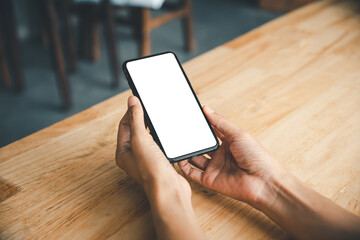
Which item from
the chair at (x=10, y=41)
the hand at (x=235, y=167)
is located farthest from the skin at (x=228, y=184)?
the chair at (x=10, y=41)

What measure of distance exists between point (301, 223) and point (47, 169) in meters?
0.43

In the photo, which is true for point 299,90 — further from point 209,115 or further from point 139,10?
point 139,10

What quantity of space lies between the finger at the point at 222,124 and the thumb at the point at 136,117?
0.43 ft

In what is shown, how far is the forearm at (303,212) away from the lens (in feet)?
1.48

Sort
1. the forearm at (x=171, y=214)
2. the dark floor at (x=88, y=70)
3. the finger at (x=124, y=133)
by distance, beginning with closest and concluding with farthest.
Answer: the forearm at (x=171, y=214) → the finger at (x=124, y=133) → the dark floor at (x=88, y=70)

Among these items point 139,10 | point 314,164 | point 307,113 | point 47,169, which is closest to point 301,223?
point 314,164

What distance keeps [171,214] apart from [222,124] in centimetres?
21

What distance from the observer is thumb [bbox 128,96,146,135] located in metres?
0.51

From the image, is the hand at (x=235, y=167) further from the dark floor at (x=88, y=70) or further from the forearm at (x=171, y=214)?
the dark floor at (x=88, y=70)

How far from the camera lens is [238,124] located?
70 cm

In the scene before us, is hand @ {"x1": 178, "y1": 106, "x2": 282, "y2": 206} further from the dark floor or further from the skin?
the dark floor

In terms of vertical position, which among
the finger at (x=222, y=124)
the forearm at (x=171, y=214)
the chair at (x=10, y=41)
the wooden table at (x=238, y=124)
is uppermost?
the finger at (x=222, y=124)

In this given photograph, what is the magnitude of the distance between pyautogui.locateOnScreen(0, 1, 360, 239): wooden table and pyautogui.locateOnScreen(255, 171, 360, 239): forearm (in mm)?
26

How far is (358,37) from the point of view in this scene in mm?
1053
